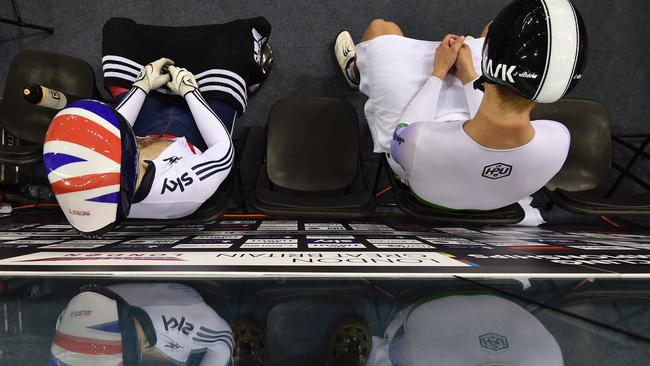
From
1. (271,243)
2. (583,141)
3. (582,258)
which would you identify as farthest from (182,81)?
(583,141)

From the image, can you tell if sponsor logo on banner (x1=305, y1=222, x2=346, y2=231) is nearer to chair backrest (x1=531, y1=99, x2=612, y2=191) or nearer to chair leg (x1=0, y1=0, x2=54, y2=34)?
chair backrest (x1=531, y1=99, x2=612, y2=191)

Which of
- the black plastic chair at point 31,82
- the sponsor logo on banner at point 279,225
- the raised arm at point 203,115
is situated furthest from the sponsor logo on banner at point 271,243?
the black plastic chair at point 31,82

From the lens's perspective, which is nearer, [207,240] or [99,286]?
[99,286]

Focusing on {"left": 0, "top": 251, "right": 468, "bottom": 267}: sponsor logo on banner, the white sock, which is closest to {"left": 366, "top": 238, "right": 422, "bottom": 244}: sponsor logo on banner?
{"left": 0, "top": 251, "right": 468, "bottom": 267}: sponsor logo on banner

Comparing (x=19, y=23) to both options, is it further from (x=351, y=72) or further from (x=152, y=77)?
(x=351, y=72)

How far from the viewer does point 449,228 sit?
5.02 feet

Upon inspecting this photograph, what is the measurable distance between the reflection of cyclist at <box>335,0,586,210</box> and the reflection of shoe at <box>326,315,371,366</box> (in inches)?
27.3

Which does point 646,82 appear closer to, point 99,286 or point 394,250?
point 394,250

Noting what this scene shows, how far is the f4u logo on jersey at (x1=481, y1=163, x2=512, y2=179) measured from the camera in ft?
3.60

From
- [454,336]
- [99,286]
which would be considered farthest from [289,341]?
[99,286]

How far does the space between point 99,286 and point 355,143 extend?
118 centimetres

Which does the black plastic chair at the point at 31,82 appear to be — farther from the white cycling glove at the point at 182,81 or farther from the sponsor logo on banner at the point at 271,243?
the sponsor logo on banner at the point at 271,243

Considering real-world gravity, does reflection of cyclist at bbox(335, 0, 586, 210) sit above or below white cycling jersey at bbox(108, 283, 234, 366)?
above

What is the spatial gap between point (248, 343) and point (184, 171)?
2.60 ft
